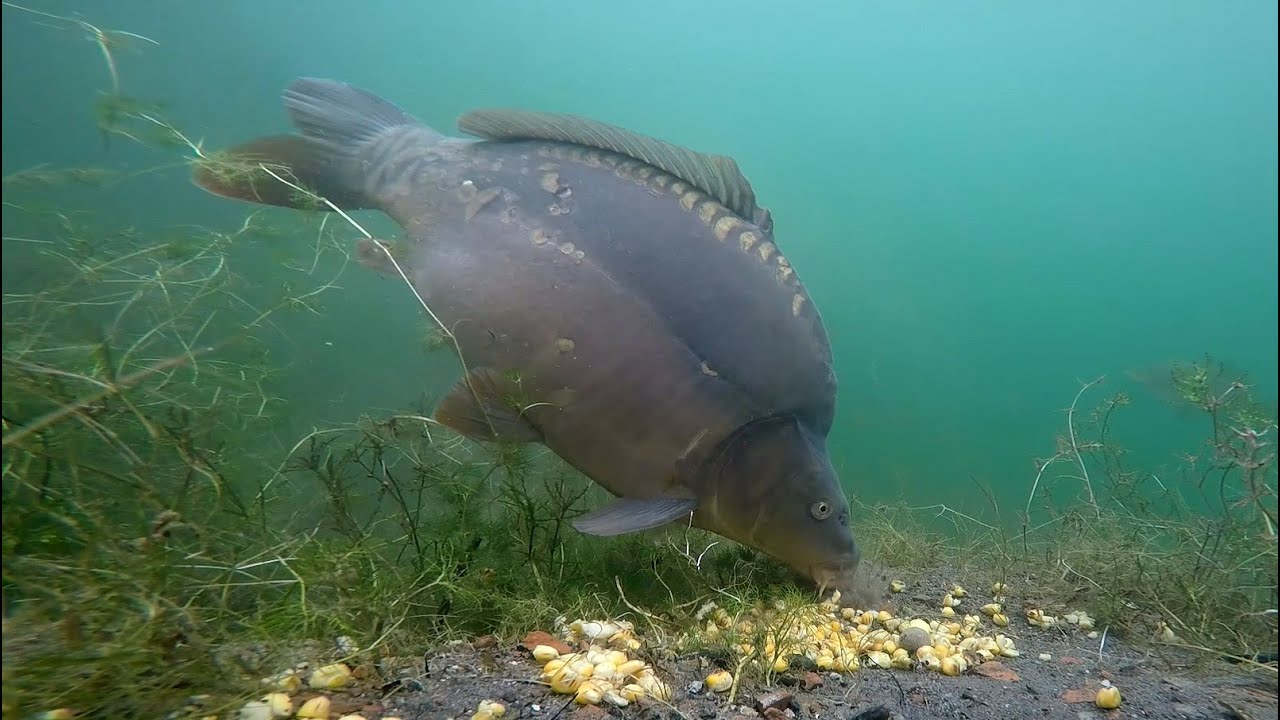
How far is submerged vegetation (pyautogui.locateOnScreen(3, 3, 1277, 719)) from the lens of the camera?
5.28 ft

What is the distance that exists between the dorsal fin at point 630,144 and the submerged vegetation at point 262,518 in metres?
1.07

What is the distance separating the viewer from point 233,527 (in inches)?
88.4

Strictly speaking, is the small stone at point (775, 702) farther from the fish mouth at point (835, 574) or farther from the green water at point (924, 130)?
the green water at point (924, 130)

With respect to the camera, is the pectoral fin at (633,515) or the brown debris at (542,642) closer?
the brown debris at (542,642)

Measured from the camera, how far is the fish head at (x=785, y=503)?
3.12 m

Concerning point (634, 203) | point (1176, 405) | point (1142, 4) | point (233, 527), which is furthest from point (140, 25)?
point (1142, 4)


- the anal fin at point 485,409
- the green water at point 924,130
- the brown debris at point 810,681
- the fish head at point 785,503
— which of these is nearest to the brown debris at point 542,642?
the brown debris at point 810,681

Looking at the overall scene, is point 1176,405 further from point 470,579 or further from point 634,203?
point 470,579

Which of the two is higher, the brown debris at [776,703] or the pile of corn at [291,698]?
the pile of corn at [291,698]

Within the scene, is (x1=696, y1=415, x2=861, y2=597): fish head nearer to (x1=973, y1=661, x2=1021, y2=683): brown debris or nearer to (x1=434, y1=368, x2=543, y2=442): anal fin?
(x1=973, y1=661, x2=1021, y2=683): brown debris

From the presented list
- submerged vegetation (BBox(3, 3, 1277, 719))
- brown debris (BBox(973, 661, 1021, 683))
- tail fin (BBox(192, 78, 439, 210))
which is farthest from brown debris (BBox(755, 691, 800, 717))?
tail fin (BBox(192, 78, 439, 210))

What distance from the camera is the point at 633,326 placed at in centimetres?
318

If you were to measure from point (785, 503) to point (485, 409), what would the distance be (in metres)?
1.60

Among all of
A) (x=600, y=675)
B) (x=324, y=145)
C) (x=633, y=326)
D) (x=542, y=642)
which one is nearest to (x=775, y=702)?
(x=600, y=675)
